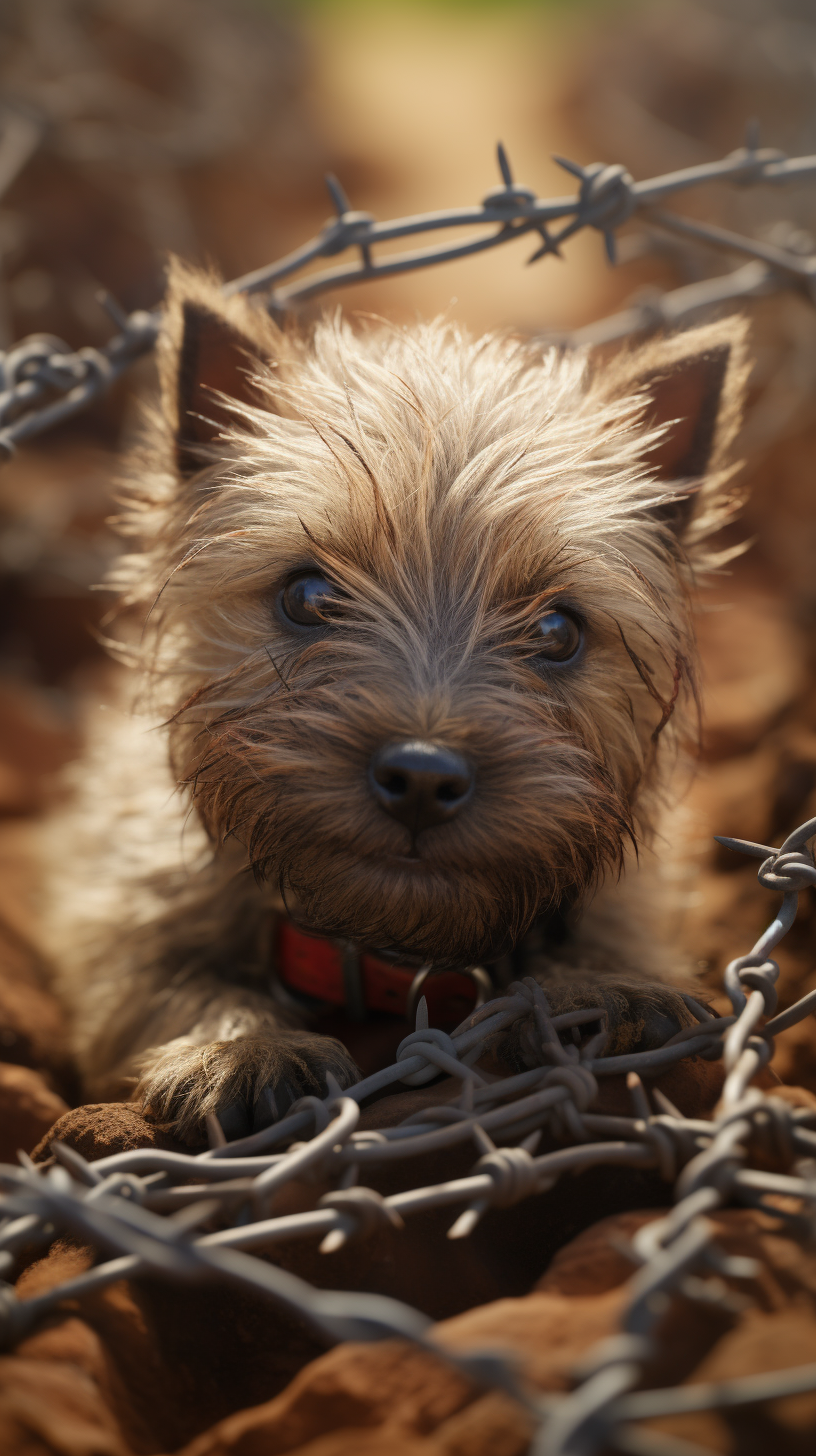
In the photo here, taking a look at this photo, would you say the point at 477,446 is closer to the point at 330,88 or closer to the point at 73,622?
the point at 73,622

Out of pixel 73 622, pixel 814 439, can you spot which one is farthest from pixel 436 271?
pixel 73 622

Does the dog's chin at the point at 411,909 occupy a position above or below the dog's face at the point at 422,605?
below

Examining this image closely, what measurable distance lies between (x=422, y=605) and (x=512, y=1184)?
4.33ft

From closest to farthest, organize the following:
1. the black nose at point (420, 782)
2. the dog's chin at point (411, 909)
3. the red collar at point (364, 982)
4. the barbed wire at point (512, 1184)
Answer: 1. the barbed wire at point (512, 1184)
2. the black nose at point (420, 782)
3. the dog's chin at point (411, 909)
4. the red collar at point (364, 982)

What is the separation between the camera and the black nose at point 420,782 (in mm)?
2090

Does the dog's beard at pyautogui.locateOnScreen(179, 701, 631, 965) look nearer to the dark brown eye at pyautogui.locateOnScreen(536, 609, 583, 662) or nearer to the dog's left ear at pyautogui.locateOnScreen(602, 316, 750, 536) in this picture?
the dark brown eye at pyautogui.locateOnScreen(536, 609, 583, 662)

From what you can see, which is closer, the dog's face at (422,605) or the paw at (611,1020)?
the paw at (611,1020)

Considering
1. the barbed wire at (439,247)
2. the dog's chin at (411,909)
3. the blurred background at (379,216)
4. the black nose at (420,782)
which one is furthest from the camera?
the blurred background at (379,216)

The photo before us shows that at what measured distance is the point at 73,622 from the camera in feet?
18.5

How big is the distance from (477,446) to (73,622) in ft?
11.9

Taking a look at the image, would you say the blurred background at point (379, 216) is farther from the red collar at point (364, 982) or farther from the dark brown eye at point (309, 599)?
the dark brown eye at point (309, 599)

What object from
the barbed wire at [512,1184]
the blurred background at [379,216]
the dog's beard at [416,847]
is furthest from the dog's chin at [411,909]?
the blurred background at [379,216]

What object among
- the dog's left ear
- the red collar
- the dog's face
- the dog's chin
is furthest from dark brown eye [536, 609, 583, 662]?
the red collar

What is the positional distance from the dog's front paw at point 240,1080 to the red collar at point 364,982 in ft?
1.04
